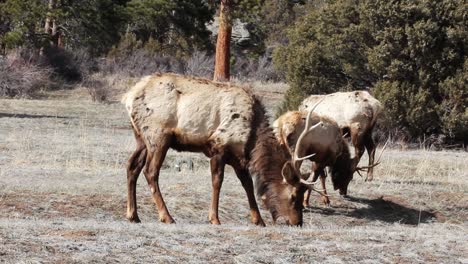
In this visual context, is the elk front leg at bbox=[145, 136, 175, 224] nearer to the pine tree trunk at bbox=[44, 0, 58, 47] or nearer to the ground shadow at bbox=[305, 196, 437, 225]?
the ground shadow at bbox=[305, 196, 437, 225]

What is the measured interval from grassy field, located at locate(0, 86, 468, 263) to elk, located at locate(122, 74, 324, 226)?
19.7 inches

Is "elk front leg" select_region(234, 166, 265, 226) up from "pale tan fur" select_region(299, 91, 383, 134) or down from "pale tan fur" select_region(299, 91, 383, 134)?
down

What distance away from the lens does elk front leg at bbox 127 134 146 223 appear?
36.9 ft

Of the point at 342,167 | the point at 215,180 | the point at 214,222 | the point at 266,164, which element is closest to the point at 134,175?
the point at 215,180

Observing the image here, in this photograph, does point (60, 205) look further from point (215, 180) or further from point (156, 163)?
point (215, 180)

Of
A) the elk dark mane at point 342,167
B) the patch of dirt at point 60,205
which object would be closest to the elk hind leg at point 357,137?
the elk dark mane at point 342,167

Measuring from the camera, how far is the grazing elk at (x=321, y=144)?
13.9 m

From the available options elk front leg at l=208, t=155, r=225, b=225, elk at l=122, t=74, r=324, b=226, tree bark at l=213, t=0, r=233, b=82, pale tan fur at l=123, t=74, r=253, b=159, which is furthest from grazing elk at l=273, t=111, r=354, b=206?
tree bark at l=213, t=0, r=233, b=82

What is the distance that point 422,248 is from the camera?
876 centimetres

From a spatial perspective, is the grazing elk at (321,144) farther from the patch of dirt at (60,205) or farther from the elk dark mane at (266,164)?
the patch of dirt at (60,205)

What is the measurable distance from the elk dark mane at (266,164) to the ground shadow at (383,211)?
108 inches

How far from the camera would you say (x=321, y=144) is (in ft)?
46.3

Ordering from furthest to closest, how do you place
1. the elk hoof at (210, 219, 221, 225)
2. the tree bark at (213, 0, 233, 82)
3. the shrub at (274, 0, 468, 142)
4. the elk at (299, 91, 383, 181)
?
the tree bark at (213, 0, 233, 82)
the shrub at (274, 0, 468, 142)
the elk at (299, 91, 383, 181)
the elk hoof at (210, 219, 221, 225)

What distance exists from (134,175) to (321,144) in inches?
150
